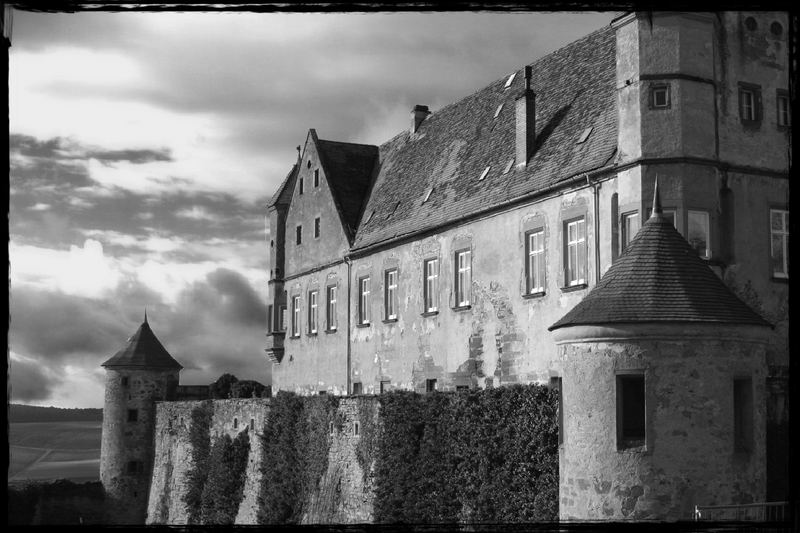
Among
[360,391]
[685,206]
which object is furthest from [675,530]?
[360,391]

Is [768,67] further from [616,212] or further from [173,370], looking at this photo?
[173,370]

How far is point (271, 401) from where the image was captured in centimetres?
3222

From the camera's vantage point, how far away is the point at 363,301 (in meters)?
31.9

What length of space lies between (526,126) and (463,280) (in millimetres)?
4568

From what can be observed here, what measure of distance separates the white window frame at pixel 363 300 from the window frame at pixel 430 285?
163 inches

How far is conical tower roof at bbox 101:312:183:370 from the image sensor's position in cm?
4662

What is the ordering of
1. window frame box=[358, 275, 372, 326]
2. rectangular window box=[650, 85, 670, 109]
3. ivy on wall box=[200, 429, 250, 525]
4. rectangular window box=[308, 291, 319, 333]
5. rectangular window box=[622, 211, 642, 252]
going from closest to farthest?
rectangular window box=[650, 85, 670, 109] < rectangular window box=[622, 211, 642, 252] < window frame box=[358, 275, 372, 326] < ivy on wall box=[200, 429, 250, 525] < rectangular window box=[308, 291, 319, 333]

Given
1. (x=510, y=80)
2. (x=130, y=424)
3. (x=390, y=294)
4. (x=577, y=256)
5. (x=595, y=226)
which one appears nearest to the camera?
(x=595, y=226)

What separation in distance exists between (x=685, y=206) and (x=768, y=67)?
4065 mm

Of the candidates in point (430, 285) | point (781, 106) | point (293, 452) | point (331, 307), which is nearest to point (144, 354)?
point (331, 307)

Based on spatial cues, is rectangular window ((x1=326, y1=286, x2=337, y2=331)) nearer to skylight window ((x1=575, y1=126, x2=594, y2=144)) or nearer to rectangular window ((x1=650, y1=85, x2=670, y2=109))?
skylight window ((x1=575, y1=126, x2=594, y2=144))

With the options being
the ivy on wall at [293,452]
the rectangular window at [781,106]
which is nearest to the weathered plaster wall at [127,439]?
the ivy on wall at [293,452]

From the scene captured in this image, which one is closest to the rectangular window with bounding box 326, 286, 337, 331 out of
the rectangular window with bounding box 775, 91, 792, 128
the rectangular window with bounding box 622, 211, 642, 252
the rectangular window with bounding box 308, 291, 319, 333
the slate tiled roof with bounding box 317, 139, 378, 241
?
the rectangular window with bounding box 308, 291, 319, 333

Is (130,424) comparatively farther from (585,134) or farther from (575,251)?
(585,134)
